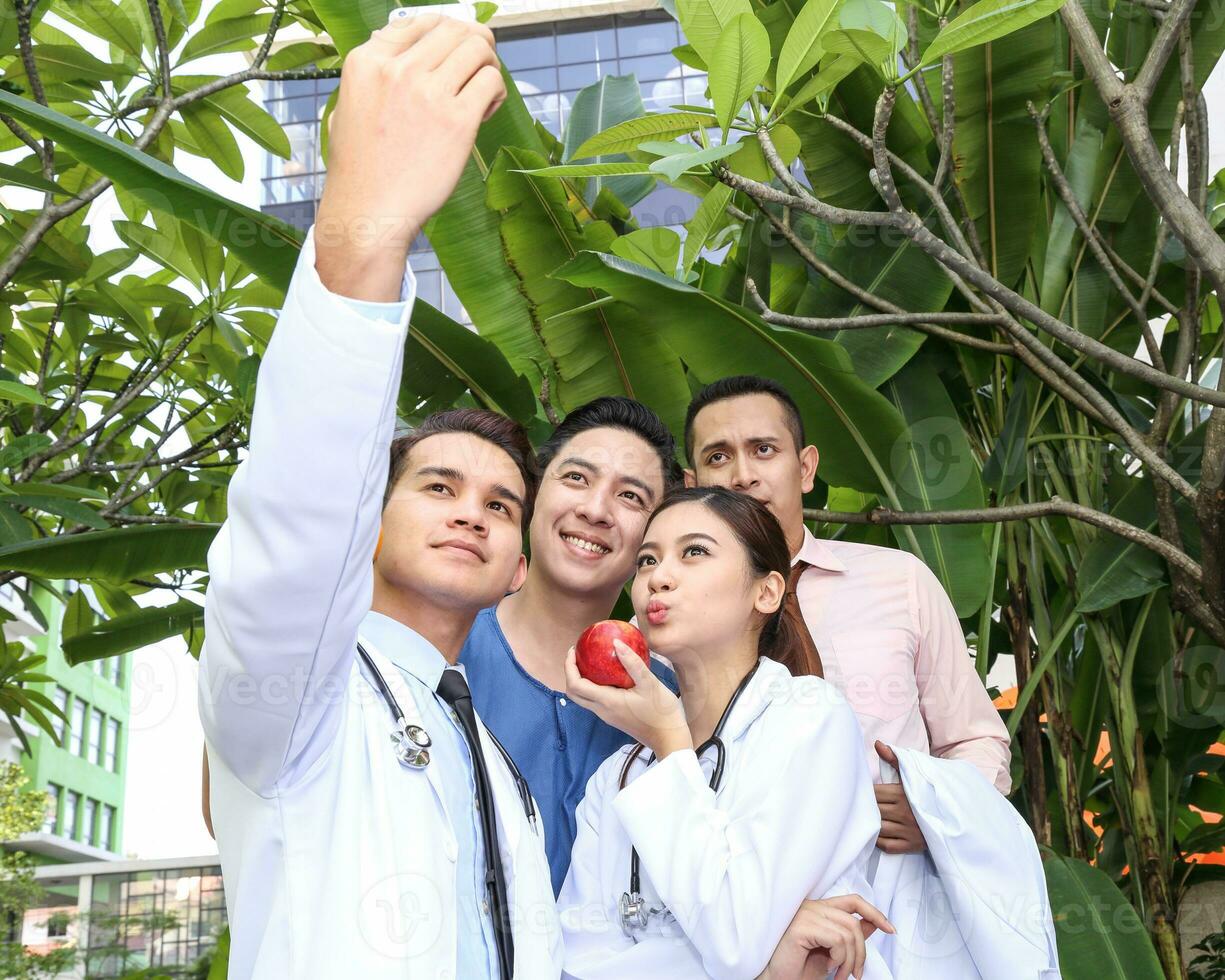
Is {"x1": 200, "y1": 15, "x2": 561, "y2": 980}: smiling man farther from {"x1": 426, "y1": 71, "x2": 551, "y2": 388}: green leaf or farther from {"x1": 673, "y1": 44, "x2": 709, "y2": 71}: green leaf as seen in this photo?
{"x1": 673, "y1": 44, "x2": 709, "y2": 71}: green leaf

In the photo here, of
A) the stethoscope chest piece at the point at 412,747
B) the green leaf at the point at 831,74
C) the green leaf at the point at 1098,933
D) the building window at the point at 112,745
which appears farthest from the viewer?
the building window at the point at 112,745

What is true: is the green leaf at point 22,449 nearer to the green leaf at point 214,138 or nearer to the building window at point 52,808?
the green leaf at point 214,138

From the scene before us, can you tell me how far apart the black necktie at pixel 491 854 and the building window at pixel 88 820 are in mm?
36875

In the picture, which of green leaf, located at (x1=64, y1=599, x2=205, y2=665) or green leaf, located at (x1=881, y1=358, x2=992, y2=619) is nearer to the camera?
green leaf, located at (x1=881, y1=358, x2=992, y2=619)

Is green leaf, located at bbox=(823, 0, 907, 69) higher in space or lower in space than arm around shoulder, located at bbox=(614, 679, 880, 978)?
higher

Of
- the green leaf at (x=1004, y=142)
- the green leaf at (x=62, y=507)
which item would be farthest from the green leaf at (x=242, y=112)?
the green leaf at (x=1004, y=142)

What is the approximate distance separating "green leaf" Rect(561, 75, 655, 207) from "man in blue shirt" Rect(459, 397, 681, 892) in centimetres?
117

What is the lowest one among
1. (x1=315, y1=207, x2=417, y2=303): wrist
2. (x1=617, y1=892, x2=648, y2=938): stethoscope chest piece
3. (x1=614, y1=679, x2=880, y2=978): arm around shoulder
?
(x1=617, y1=892, x2=648, y2=938): stethoscope chest piece

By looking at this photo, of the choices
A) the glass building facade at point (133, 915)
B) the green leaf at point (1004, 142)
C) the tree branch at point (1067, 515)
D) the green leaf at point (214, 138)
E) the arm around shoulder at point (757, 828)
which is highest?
the green leaf at point (214, 138)

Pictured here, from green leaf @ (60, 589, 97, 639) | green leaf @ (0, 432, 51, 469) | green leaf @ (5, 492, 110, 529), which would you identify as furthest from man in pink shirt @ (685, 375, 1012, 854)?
green leaf @ (60, 589, 97, 639)

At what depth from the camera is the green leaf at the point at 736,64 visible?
5.33 feet

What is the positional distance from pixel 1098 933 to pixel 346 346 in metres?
1.97

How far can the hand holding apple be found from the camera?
1410 mm

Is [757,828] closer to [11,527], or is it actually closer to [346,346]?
[346,346]
